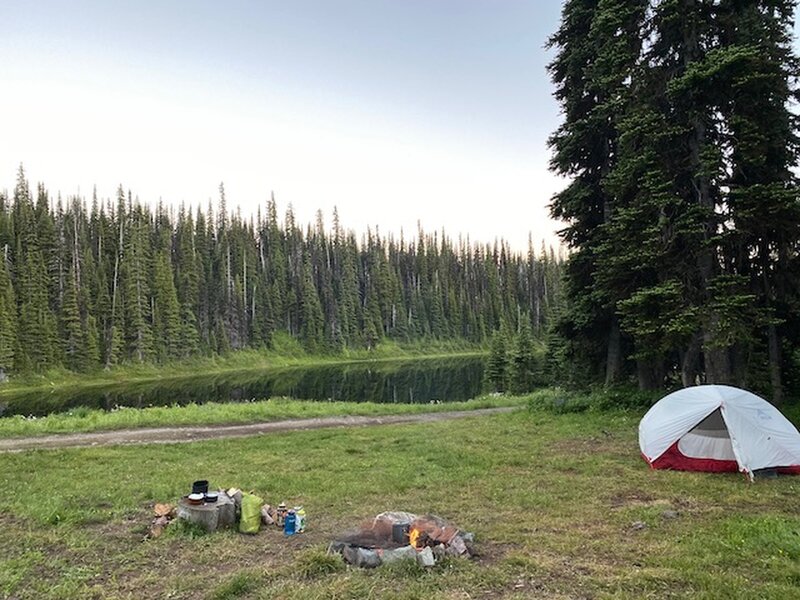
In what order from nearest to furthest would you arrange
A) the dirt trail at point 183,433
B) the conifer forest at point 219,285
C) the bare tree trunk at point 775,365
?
the bare tree trunk at point 775,365 → the dirt trail at point 183,433 → the conifer forest at point 219,285

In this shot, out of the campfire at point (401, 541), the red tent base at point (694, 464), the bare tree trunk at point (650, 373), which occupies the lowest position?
the red tent base at point (694, 464)

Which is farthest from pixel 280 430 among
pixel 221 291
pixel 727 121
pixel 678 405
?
pixel 221 291

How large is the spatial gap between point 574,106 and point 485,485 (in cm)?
1658

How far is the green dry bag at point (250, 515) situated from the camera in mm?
8430

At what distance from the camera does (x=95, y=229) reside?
3290 inches

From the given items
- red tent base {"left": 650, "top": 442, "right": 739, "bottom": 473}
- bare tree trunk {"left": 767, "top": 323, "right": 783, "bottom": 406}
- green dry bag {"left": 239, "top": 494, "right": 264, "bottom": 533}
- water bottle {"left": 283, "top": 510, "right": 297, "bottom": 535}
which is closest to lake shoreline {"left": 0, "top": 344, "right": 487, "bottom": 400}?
green dry bag {"left": 239, "top": 494, "right": 264, "bottom": 533}

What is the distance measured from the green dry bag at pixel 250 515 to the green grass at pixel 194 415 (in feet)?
45.2

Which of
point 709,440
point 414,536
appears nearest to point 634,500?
point 709,440

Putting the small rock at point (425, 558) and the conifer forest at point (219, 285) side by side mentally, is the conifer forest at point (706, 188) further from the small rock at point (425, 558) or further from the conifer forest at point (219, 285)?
the conifer forest at point (219, 285)

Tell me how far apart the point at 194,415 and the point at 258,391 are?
25604 mm

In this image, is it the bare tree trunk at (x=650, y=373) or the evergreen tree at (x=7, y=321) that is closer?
the bare tree trunk at (x=650, y=373)

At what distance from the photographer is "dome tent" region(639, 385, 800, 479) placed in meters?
10.9

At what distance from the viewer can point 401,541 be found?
23.7 feet

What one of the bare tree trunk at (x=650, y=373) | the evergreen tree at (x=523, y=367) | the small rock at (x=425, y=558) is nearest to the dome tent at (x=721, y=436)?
the small rock at (x=425, y=558)
